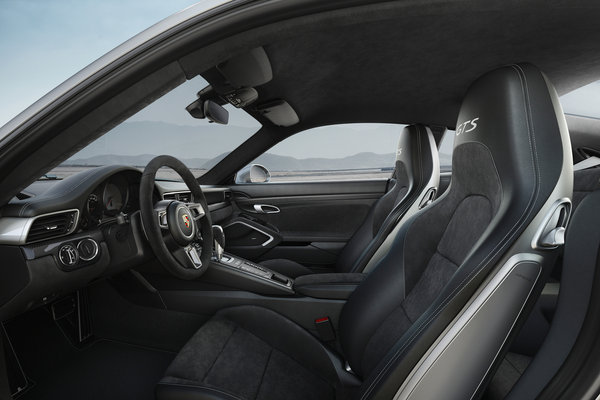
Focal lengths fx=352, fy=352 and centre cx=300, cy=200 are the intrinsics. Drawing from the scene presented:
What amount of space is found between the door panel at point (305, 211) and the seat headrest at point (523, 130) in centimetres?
232

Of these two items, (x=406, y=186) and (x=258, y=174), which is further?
(x=258, y=174)

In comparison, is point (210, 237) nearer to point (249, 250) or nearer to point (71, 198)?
point (71, 198)

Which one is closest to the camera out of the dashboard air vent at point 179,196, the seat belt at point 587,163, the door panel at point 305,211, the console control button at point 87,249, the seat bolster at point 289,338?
the console control button at point 87,249

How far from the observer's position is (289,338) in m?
1.51

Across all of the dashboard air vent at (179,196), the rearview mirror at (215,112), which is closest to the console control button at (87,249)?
the dashboard air vent at (179,196)

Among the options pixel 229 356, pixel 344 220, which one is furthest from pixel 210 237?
pixel 344 220

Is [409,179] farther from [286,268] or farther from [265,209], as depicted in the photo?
[265,209]

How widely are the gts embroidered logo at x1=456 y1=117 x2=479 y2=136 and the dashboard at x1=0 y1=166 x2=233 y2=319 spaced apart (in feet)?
3.97

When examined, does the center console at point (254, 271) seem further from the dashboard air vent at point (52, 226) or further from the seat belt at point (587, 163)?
the seat belt at point (587, 163)

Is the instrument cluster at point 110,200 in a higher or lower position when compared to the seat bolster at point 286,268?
higher

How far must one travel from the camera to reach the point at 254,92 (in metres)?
2.32

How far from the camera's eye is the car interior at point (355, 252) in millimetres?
796

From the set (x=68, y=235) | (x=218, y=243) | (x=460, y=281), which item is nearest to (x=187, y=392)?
(x=68, y=235)

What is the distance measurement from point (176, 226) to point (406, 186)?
1.55 meters
